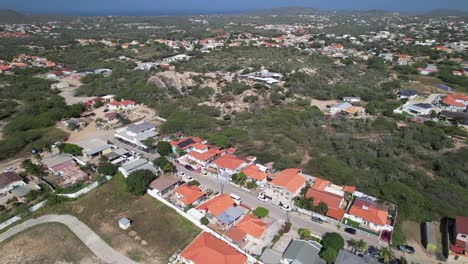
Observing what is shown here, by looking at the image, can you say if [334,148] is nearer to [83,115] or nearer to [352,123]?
[352,123]

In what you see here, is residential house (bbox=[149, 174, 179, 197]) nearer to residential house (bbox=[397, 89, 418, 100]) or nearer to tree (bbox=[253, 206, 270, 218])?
tree (bbox=[253, 206, 270, 218])

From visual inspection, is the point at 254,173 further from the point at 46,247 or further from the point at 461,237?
the point at 46,247

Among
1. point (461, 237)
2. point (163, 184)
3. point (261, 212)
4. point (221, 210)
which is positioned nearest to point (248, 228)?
point (261, 212)

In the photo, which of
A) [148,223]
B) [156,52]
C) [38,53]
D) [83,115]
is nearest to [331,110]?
[148,223]

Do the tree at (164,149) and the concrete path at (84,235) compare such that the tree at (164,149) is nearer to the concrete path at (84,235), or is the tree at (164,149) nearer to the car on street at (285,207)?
the concrete path at (84,235)

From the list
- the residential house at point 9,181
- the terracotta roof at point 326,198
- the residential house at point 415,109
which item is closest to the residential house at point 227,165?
the terracotta roof at point 326,198
